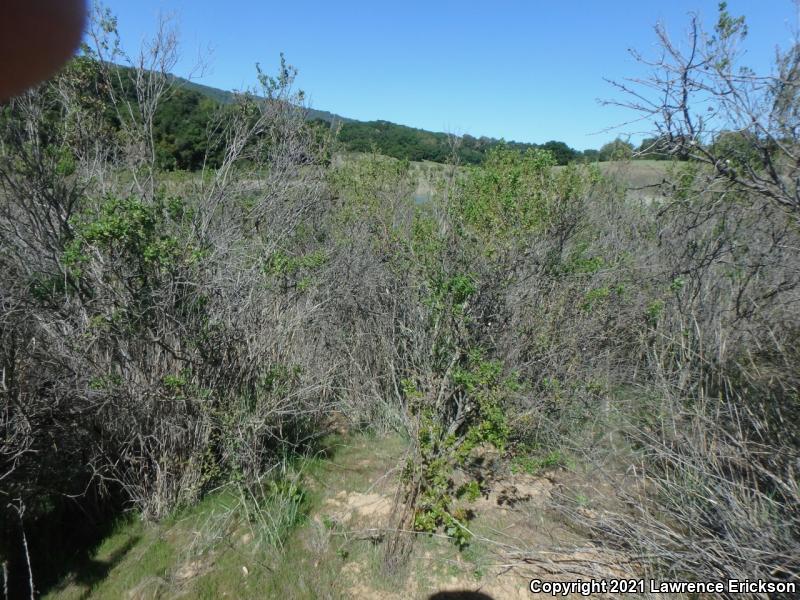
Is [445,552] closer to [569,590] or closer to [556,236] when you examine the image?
[569,590]

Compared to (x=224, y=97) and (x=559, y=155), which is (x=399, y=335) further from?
(x=559, y=155)

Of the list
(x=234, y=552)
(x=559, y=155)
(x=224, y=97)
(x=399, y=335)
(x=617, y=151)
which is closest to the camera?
(x=234, y=552)

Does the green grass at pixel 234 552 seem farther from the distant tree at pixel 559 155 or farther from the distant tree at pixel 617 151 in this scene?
the distant tree at pixel 617 151

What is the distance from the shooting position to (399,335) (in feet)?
19.4

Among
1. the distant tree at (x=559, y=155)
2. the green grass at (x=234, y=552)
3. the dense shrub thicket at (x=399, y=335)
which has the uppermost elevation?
the distant tree at (x=559, y=155)

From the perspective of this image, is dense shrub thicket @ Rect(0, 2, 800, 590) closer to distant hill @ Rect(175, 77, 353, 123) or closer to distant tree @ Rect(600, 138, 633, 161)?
distant hill @ Rect(175, 77, 353, 123)

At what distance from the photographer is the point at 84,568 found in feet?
12.9

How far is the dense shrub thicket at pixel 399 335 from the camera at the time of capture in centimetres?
344

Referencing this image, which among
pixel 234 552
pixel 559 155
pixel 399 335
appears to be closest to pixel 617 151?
pixel 559 155

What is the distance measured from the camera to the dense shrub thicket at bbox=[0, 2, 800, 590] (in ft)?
11.3

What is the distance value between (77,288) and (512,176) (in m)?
4.38

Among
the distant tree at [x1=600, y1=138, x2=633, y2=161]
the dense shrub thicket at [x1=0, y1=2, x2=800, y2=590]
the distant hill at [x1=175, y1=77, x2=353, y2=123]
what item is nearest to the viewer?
the dense shrub thicket at [x1=0, y1=2, x2=800, y2=590]

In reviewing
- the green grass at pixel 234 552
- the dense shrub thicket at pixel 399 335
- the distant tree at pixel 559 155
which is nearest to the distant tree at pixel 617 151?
the distant tree at pixel 559 155

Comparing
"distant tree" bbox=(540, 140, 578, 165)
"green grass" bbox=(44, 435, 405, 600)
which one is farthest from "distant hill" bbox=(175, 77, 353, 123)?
"green grass" bbox=(44, 435, 405, 600)
